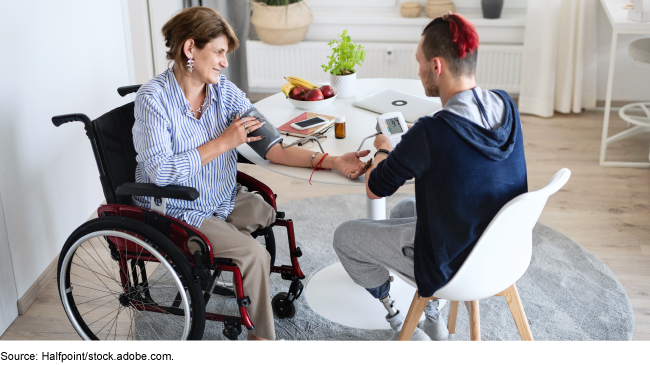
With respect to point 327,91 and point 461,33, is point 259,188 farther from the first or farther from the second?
point 461,33

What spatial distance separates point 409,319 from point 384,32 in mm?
2910

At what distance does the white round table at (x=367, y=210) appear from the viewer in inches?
80.3

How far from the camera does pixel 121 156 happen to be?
1899 millimetres

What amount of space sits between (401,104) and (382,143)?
1.78 feet

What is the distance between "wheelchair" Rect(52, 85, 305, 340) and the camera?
1.69m

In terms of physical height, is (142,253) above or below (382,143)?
below

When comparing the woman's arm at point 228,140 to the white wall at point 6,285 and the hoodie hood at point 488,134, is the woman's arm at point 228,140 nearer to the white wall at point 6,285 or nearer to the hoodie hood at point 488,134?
the hoodie hood at point 488,134

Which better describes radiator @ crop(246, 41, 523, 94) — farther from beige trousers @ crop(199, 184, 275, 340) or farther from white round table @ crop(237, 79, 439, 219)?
beige trousers @ crop(199, 184, 275, 340)

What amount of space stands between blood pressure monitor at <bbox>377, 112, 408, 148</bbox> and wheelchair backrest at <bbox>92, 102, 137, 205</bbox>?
79 cm

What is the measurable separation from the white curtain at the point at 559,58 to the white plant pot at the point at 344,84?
2.01 metres

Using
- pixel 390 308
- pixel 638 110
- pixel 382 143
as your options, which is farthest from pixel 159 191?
pixel 638 110

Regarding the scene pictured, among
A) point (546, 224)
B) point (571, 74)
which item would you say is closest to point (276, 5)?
point (571, 74)

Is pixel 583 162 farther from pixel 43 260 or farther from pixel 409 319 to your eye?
pixel 43 260

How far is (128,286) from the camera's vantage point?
1956 millimetres
